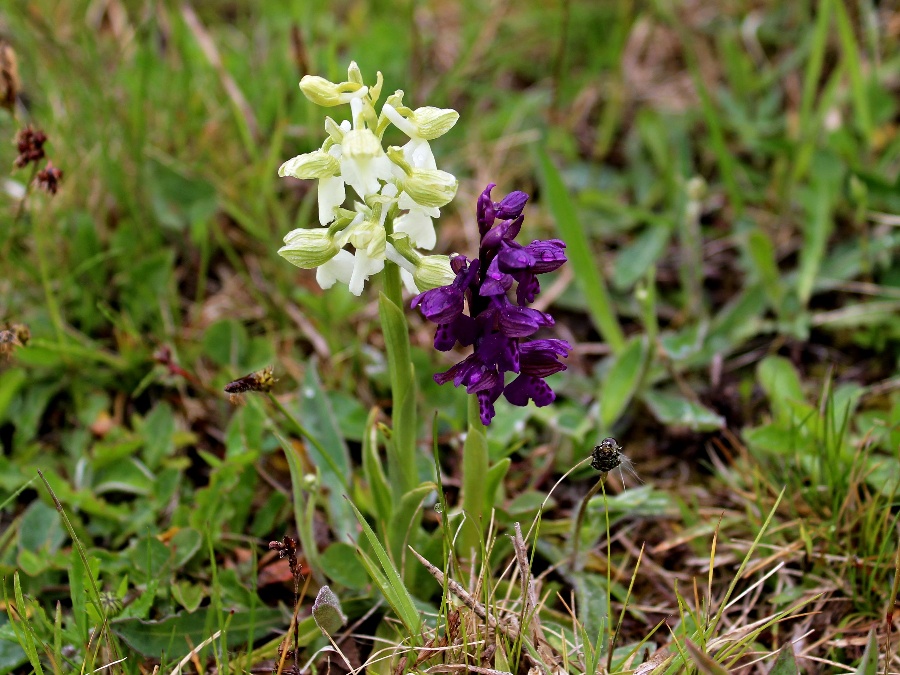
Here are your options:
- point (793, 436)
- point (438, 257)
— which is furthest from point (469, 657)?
point (793, 436)

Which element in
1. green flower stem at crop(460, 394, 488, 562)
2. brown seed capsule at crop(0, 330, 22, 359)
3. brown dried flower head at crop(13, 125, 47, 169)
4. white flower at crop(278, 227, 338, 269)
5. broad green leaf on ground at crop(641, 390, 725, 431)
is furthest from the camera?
broad green leaf on ground at crop(641, 390, 725, 431)

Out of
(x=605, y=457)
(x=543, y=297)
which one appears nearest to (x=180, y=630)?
(x=605, y=457)

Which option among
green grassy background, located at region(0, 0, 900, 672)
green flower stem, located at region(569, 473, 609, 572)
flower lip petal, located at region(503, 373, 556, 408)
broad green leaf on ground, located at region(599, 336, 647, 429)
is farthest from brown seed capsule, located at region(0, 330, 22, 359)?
broad green leaf on ground, located at region(599, 336, 647, 429)

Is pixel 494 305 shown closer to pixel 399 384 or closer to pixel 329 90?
Result: pixel 399 384

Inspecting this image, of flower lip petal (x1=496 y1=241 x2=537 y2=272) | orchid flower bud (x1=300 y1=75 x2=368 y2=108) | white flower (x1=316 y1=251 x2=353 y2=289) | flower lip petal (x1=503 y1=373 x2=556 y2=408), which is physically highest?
orchid flower bud (x1=300 y1=75 x2=368 y2=108)

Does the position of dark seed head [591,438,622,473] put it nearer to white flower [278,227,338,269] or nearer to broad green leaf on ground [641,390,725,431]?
white flower [278,227,338,269]

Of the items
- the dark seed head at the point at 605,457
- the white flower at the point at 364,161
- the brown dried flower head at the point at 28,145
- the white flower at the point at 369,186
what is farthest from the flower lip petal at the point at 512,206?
the brown dried flower head at the point at 28,145
